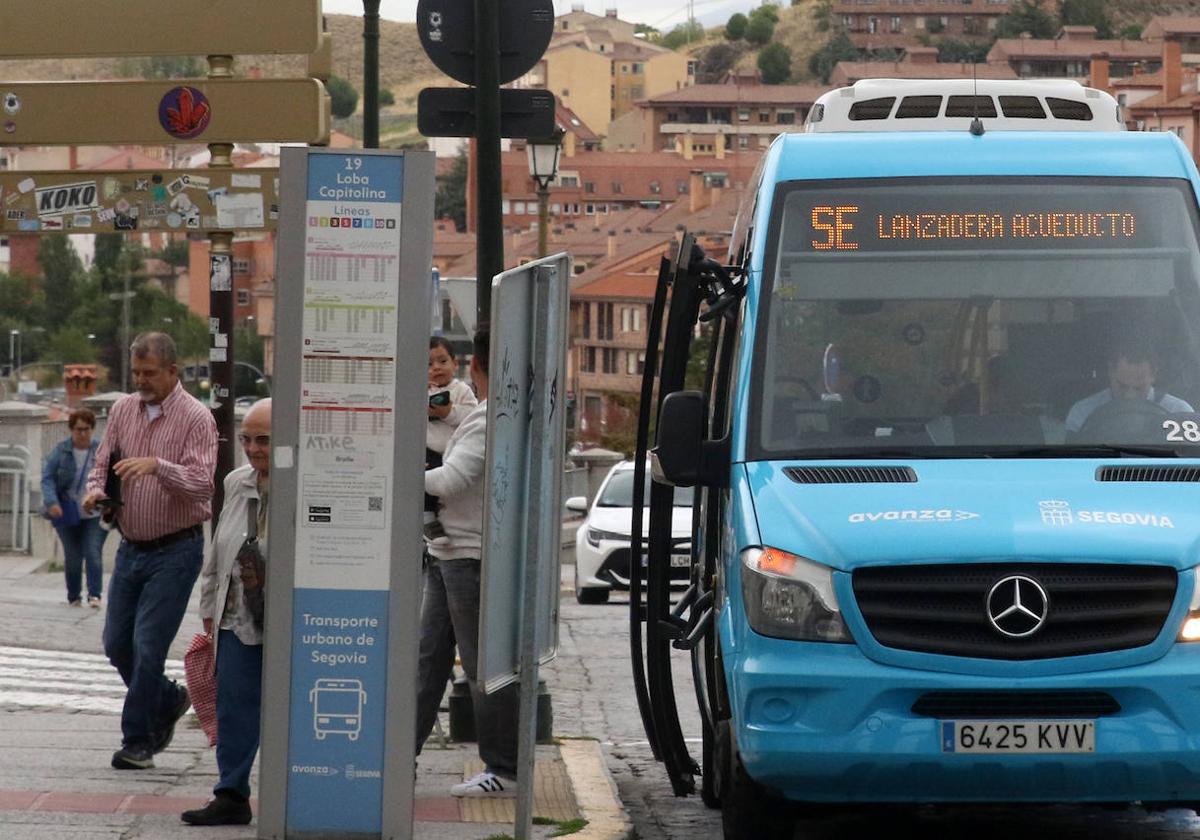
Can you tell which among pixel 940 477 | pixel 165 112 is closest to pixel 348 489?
pixel 940 477

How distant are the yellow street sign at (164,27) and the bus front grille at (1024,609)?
5547 millimetres

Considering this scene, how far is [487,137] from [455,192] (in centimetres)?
16015

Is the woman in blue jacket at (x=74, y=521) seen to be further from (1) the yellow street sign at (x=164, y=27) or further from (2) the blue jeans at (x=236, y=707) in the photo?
(2) the blue jeans at (x=236, y=707)

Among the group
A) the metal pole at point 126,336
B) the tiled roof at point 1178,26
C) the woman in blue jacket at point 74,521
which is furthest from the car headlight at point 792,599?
the tiled roof at point 1178,26

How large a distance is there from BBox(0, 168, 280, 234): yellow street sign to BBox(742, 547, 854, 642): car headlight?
17.8 feet

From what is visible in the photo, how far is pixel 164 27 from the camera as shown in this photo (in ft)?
38.1

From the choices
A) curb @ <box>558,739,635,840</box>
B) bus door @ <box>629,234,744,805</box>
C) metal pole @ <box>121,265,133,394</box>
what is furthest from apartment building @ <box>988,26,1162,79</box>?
bus door @ <box>629,234,744,805</box>

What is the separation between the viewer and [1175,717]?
6871 mm

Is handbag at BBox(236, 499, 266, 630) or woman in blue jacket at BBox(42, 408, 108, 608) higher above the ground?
handbag at BBox(236, 499, 266, 630)

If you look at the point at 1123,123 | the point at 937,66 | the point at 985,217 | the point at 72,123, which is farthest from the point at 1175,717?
the point at 937,66

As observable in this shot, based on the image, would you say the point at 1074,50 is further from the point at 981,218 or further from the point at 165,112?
the point at 981,218

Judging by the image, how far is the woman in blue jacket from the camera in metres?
19.7

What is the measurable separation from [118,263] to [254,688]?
131m

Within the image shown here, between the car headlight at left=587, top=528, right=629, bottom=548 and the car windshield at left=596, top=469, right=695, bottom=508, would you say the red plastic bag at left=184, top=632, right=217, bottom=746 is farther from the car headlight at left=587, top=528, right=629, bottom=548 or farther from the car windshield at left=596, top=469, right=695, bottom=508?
the car windshield at left=596, top=469, right=695, bottom=508
